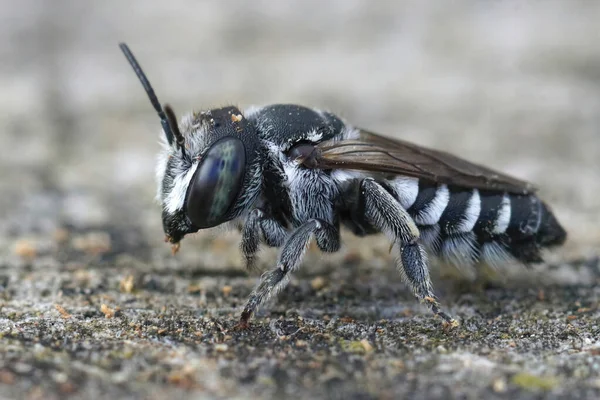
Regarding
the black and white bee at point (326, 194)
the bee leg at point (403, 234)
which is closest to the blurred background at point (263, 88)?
the black and white bee at point (326, 194)

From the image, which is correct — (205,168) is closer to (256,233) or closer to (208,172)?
(208,172)

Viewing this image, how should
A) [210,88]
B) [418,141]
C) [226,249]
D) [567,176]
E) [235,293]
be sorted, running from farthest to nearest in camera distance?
[210,88]
[418,141]
[567,176]
[226,249]
[235,293]

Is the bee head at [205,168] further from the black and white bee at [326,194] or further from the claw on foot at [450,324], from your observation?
the claw on foot at [450,324]

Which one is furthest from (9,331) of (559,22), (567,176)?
(559,22)

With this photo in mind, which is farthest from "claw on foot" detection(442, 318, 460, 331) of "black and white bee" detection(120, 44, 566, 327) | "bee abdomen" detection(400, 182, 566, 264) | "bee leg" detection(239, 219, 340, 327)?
"bee leg" detection(239, 219, 340, 327)

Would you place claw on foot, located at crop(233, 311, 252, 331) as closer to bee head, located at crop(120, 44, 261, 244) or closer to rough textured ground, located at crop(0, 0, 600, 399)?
rough textured ground, located at crop(0, 0, 600, 399)

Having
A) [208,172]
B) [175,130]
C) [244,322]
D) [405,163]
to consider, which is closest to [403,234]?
[405,163]

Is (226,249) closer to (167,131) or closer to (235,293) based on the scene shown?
(235,293)
